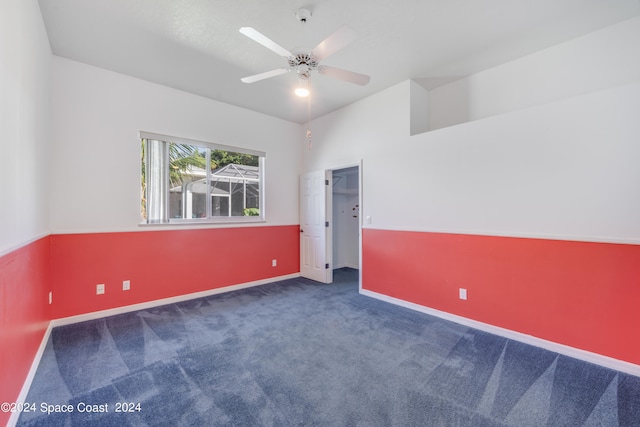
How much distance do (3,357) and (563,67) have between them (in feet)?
16.4

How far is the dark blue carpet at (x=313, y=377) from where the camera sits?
5.50 feet

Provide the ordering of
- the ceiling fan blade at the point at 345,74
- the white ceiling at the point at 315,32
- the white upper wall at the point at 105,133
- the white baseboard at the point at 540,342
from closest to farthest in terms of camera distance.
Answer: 1. the white baseboard at the point at 540,342
2. the white ceiling at the point at 315,32
3. the ceiling fan blade at the point at 345,74
4. the white upper wall at the point at 105,133

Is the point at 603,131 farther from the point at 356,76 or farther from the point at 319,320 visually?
the point at 319,320

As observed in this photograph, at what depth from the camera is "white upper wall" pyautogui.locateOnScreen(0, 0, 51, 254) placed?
60.2 inches

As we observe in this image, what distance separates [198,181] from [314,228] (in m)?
2.08

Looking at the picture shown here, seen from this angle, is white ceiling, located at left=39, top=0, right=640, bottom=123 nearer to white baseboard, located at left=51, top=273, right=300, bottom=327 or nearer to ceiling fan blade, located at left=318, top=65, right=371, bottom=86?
ceiling fan blade, located at left=318, top=65, right=371, bottom=86

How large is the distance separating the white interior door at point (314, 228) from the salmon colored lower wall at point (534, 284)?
140cm

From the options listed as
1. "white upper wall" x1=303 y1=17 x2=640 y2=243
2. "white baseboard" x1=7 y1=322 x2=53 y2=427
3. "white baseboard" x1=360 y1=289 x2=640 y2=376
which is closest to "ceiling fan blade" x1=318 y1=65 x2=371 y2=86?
"white upper wall" x1=303 y1=17 x2=640 y2=243

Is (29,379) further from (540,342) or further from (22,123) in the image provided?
(540,342)

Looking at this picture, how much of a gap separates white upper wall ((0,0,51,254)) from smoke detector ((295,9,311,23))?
1.87 m

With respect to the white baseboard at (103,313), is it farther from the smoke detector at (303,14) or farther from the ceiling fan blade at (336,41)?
the smoke detector at (303,14)

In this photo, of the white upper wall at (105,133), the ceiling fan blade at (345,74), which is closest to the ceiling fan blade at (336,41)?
the ceiling fan blade at (345,74)

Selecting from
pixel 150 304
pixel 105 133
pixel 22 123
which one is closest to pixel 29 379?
pixel 150 304

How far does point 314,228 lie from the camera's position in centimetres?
483
